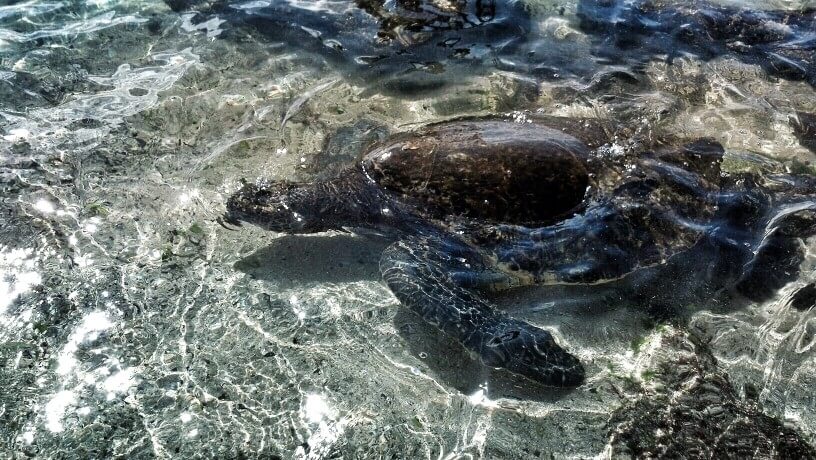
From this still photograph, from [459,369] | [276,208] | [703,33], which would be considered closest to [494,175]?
[459,369]

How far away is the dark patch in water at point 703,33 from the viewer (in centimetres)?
727

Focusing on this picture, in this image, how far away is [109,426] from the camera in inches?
132

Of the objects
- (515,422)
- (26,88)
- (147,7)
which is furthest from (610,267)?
(147,7)

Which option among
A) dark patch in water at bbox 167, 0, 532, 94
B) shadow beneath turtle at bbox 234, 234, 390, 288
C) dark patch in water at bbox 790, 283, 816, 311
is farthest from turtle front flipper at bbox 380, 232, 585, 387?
dark patch in water at bbox 167, 0, 532, 94

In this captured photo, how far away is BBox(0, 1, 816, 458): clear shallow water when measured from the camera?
11.5 feet

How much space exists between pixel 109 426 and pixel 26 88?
488cm

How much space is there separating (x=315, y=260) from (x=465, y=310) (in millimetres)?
1465

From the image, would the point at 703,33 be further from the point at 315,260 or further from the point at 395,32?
the point at 315,260

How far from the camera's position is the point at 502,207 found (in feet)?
15.4

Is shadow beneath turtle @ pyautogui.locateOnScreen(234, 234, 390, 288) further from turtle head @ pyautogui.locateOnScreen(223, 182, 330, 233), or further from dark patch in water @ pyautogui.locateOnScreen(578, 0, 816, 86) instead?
dark patch in water @ pyautogui.locateOnScreen(578, 0, 816, 86)

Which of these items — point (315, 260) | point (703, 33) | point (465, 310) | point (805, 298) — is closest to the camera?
point (465, 310)

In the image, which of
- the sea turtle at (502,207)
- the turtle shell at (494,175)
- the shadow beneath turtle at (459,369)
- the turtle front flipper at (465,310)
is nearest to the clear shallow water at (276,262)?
the shadow beneath turtle at (459,369)

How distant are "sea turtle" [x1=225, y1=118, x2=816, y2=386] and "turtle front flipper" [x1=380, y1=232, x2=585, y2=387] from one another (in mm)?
15

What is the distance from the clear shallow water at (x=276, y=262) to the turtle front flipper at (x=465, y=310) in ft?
0.58
